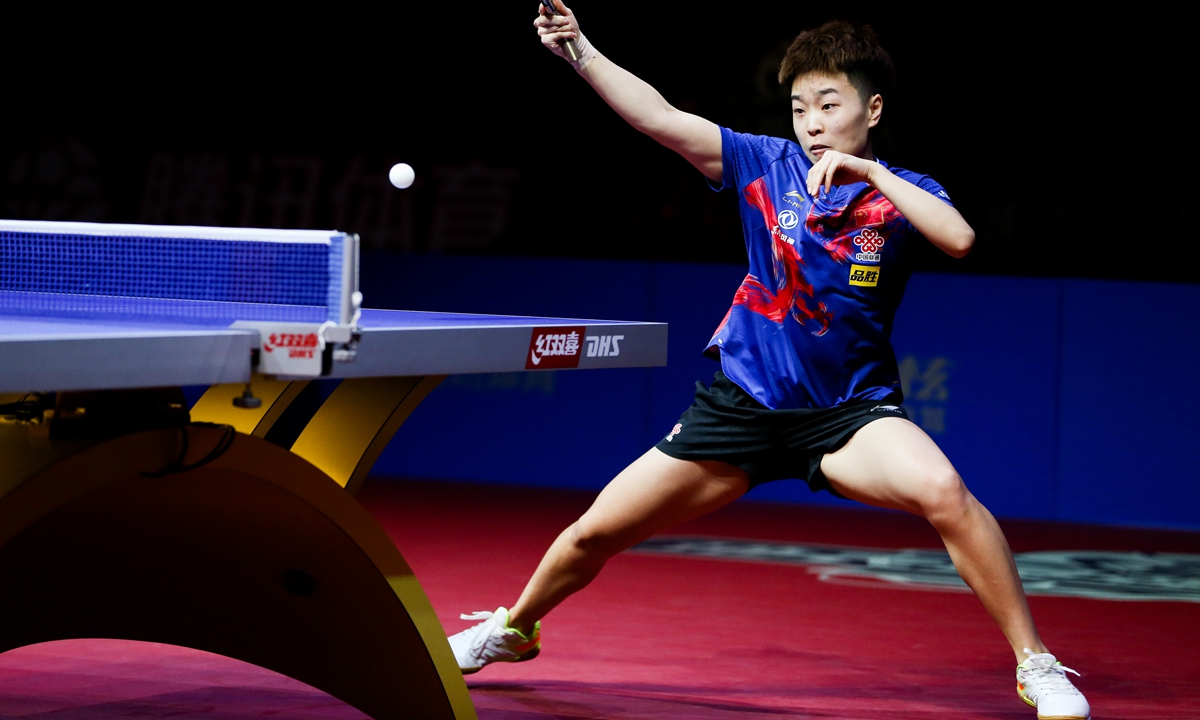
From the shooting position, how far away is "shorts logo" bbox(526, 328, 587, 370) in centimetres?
292

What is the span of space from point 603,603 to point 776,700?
1.48 meters

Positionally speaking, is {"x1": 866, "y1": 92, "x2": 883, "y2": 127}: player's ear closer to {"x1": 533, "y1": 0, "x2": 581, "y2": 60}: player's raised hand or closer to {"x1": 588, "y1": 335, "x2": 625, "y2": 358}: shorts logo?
{"x1": 533, "y1": 0, "x2": 581, "y2": 60}: player's raised hand

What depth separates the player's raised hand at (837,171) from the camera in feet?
10.5

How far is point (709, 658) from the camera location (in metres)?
4.54

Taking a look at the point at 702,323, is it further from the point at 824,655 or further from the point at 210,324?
the point at 210,324

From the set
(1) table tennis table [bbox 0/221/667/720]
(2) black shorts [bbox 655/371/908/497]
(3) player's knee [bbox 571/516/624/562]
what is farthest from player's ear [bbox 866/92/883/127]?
(3) player's knee [bbox 571/516/624/562]

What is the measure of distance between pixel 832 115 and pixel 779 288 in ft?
1.38

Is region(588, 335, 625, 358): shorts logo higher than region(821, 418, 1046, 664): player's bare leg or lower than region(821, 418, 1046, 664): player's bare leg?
higher

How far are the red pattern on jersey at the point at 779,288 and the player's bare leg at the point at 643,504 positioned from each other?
0.38m

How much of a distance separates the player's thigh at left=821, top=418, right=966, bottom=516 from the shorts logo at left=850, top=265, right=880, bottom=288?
32 centimetres

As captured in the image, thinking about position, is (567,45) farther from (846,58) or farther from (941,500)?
(941,500)

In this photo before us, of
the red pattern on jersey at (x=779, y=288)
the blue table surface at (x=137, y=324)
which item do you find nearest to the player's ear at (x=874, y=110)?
the red pattern on jersey at (x=779, y=288)

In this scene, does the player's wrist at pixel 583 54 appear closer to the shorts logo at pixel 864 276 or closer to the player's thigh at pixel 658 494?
the shorts logo at pixel 864 276

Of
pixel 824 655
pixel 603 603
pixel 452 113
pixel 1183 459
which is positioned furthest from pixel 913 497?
pixel 452 113
